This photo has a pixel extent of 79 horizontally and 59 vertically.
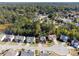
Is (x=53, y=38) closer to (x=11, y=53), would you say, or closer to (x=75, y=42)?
(x=75, y=42)

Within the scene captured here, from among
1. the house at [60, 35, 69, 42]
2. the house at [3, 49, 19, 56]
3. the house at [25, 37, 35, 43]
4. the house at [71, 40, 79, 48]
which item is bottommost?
the house at [3, 49, 19, 56]

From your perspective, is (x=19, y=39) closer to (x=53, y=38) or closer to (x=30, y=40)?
(x=30, y=40)

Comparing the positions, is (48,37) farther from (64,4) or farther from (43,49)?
(64,4)

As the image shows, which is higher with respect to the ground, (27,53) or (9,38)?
(9,38)

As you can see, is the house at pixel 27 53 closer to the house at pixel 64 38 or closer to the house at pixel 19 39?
the house at pixel 19 39

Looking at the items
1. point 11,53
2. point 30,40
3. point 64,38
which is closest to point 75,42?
point 64,38

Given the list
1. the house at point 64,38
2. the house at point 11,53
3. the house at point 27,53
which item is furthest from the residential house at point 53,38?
the house at point 11,53

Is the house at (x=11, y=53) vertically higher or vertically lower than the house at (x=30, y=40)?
lower

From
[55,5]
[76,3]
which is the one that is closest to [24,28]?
[55,5]

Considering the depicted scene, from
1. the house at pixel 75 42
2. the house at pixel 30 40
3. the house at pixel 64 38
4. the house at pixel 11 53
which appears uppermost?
the house at pixel 64 38

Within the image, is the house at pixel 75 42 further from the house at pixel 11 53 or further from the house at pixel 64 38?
the house at pixel 11 53

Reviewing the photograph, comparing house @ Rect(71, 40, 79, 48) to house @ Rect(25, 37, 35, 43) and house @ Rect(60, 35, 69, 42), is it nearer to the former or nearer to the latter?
house @ Rect(60, 35, 69, 42)

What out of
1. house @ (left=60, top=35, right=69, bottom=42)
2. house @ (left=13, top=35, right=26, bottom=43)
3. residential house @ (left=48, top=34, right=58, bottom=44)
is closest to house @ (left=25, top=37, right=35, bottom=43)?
house @ (left=13, top=35, right=26, bottom=43)

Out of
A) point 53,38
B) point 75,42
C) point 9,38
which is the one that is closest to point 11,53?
point 9,38
